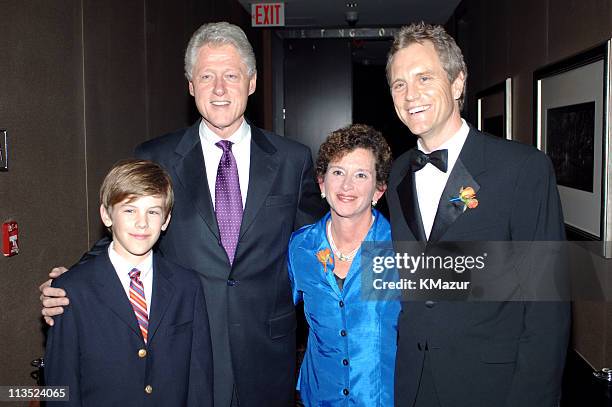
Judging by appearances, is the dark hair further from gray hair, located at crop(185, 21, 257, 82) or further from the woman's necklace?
the woman's necklace

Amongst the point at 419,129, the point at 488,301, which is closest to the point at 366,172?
the point at 419,129

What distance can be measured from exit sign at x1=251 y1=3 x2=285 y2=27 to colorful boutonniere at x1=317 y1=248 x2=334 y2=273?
5567 mm

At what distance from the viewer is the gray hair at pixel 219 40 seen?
2.29 metres

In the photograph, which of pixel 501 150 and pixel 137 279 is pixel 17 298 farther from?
pixel 501 150

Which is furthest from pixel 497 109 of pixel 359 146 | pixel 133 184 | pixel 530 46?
pixel 133 184

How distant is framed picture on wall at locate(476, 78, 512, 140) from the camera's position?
442 centimetres

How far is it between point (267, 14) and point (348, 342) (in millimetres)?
6050

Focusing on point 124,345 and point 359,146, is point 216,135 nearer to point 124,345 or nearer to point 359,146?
point 359,146

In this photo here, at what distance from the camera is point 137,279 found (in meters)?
1.95

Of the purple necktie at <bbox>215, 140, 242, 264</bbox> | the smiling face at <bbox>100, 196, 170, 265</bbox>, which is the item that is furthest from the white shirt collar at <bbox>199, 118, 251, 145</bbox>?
the smiling face at <bbox>100, 196, 170, 265</bbox>

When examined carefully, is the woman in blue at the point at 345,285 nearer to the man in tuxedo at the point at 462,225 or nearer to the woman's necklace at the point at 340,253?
the woman's necklace at the point at 340,253

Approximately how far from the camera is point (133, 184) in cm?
194

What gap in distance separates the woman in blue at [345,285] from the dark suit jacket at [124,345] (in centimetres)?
44

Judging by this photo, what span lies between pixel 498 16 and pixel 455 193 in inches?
145
